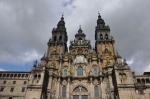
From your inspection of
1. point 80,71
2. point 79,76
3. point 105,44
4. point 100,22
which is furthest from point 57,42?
point 100,22

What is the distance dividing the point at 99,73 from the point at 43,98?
1494 cm

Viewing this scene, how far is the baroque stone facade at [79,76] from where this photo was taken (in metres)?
36.6

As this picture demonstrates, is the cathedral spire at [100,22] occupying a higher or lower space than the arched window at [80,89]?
higher

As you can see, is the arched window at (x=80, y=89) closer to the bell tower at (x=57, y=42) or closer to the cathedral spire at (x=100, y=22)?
the bell tower at (x=57, y=42)

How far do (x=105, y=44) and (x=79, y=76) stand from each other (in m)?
12.6

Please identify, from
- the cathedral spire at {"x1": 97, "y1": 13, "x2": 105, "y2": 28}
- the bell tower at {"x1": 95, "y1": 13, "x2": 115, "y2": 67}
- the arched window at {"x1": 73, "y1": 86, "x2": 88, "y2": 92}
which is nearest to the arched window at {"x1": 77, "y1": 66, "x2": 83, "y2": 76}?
the arched window at {"x1": 73, "y1": 86, "x2": 88, "y2": 92}

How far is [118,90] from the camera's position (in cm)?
3459

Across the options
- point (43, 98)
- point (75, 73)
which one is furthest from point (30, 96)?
point (75, 73)

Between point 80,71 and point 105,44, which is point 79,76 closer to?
point 80,71

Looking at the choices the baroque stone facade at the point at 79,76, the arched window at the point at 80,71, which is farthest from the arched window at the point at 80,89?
the arched window at the point at 80,71

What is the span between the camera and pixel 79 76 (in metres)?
42.4

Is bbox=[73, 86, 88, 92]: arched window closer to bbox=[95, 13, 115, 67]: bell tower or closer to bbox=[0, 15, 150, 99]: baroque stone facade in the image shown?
bbox=[0, 15, 150, 99]: baroque stone facade

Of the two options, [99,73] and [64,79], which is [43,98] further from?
[99,73]

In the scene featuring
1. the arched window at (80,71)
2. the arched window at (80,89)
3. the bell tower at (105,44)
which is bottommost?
the arched window at (80,89)
